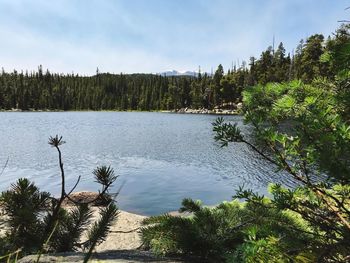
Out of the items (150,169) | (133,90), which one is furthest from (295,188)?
(133,90)

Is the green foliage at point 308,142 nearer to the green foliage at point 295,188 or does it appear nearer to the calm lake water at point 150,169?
the green foliage at point 295,188

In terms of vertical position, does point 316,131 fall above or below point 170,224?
above

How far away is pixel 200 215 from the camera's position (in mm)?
3551

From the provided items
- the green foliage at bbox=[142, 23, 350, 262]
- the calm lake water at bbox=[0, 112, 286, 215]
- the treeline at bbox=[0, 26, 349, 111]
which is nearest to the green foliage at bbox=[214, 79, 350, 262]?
the green foliage at bbox=[142, 23, 350, 262]

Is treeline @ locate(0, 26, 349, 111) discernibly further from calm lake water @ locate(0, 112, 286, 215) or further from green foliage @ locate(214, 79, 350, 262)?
green foliage @ locate(214, 79, 350, 262)

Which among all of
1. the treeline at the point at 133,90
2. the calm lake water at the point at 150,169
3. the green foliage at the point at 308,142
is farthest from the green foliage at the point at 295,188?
the treeline at the point at 133,90

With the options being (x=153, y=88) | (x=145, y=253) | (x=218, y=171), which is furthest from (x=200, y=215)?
(x=153, y=88)

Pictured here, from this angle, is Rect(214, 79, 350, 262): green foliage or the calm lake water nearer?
Rect(214, 79, 350, 262): green foliage

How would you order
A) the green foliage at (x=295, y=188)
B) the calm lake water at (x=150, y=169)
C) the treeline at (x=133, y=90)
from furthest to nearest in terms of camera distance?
the treeline at (x=133, y=90), the calm lake water at (x=150, y=169), the green foliage at (x=295, y=188)

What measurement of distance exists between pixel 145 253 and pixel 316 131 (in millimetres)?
2114

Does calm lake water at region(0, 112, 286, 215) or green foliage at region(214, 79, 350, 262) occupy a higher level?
green foliage at region(214, 79, 350, 262)

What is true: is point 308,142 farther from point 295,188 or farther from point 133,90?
point 133,90

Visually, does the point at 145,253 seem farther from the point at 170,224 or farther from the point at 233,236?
the point at 233,236

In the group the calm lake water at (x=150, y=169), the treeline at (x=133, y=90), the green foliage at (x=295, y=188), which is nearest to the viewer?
the green foliage at (x=295, y=188)
